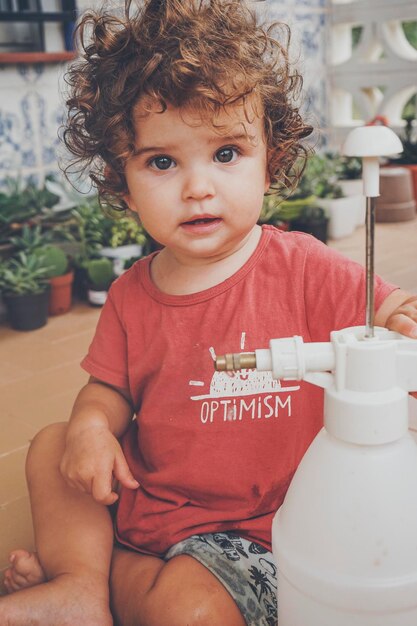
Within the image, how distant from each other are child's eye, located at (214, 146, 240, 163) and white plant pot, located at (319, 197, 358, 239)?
1960 millimetres

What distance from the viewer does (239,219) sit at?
0.85m

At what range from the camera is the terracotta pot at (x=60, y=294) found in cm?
215

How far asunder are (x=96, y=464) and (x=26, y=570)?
211 mm

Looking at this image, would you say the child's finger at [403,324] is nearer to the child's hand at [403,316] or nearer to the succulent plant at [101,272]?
the child's hand at [403,316]

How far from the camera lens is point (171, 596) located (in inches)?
31.9

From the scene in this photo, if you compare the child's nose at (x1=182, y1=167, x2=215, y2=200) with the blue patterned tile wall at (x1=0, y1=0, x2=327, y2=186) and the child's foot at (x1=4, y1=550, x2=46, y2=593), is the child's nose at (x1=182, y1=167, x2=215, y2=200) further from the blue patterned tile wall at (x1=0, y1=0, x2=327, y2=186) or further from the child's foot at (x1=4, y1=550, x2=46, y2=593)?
the blue patterned tile wall at (x1=0, y1=0, x2=327, y2=186)

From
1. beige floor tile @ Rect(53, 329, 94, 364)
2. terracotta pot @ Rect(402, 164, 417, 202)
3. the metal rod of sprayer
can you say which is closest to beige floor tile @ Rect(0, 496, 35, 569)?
beige floor tile @ Rect(53, 329, 94, 364)

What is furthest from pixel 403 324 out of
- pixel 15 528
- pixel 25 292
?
pixel 25 292

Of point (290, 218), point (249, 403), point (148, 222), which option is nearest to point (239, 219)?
point (148, 222)

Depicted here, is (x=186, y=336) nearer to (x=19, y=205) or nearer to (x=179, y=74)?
(x=179, y=74)

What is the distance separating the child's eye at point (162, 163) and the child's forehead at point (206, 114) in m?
0.04

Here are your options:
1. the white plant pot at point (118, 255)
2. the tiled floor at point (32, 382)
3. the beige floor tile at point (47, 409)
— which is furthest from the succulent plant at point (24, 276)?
the beige floor tile at point (47, 409)

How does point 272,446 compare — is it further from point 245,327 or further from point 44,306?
point 44,306

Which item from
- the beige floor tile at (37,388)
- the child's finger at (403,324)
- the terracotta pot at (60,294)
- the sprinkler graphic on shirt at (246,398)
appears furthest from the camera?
the terracotta pot at (60,294)
